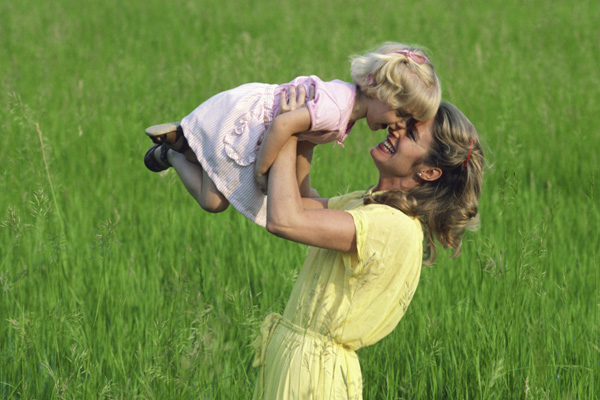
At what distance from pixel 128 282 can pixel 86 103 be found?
326 centimetres

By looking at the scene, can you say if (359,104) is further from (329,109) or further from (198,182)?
(198,182)

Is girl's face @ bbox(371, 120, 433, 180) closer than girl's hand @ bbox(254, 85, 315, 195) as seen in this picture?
No

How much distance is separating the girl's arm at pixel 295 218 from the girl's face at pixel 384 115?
0.27 m

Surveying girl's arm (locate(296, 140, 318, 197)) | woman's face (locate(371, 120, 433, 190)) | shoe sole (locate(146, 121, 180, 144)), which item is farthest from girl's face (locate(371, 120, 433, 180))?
shoe sole (locate(146, 121, 180, 144))

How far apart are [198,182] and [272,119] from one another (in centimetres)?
32

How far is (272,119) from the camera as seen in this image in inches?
82.0

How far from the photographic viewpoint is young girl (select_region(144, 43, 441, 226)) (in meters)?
1.94

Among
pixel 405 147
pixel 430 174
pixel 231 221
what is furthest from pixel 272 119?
pixel 231 221

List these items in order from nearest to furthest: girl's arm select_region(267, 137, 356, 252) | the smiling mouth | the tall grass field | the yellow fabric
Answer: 1. girl's arm select_region(267, 137, 356, 252)
2. the yellow fabric
3. the smiling mouth
4. the tall grass field

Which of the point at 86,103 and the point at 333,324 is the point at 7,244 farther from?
the point at 86,103

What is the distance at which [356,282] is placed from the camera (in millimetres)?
2039

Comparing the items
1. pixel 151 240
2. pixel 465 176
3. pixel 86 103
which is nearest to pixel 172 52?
pixel 86 103

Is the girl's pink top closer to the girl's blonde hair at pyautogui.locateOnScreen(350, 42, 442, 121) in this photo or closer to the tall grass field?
the girl's blonde hair at pyautogui.locateOnScreen(350, 42, 442, 121)

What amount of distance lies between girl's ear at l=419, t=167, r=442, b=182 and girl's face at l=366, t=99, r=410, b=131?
0.19 metres
